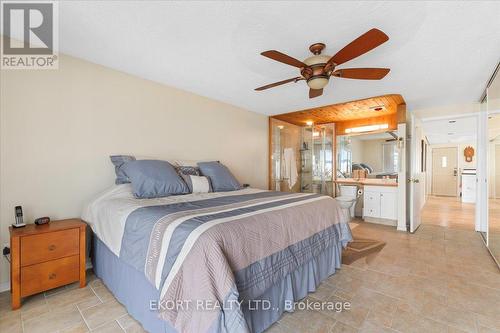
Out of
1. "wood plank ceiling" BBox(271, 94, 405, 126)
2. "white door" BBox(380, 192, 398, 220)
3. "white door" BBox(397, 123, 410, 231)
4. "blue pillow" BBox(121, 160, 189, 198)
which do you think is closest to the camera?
"blue pillow" BBox(121, 160, 189, 198)

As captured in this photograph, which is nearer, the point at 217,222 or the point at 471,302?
the point at 217,222

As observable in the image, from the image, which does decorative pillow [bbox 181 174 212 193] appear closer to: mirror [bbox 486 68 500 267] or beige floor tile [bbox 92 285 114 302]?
beige floor tile [bbox 92 285 114 302]

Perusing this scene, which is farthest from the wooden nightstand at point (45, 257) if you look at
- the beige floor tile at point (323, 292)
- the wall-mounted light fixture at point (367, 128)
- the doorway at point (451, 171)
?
the doorway at point (451, 171)

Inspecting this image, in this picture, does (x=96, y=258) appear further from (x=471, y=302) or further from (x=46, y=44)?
(x=471, y=302)

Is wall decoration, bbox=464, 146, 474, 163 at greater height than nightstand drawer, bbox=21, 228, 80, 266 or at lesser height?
greater

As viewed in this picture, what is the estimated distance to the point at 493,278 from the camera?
2344 millimetres

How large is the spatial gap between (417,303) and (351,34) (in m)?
2.37

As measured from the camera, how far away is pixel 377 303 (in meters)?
1.90

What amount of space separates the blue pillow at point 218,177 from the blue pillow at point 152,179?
1.65ft

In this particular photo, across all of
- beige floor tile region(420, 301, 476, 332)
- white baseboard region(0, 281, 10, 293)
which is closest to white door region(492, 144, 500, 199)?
beige floor tile region(420, 301, 476, 332)

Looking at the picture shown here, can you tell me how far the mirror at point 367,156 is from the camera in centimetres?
484

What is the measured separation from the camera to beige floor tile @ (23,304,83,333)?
160 centimetres

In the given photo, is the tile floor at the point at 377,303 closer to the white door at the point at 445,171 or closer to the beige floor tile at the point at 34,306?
the beige floor tile at the point at 34,306

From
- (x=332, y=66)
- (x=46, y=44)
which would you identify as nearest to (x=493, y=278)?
(x=332, y=66)
